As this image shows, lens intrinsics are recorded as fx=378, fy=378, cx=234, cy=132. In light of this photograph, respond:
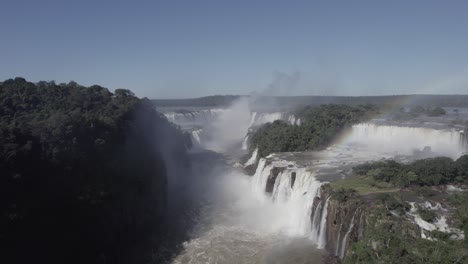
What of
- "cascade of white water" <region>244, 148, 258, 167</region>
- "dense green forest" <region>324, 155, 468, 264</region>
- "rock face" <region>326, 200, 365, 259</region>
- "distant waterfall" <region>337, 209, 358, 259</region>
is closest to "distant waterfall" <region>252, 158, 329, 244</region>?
"rock face" <region>326, 200, 365, 259</region>

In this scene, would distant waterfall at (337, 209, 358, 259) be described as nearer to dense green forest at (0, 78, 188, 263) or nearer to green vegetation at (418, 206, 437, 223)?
green vegetation at (418, 206, 437, 223)

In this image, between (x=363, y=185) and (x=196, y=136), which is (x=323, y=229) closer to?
(x=363, y=185)

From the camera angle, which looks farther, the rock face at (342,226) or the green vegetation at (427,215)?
the rock face at (342,226)

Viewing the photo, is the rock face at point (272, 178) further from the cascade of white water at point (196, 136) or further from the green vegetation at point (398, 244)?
the cascade of white water at point (196, 136)

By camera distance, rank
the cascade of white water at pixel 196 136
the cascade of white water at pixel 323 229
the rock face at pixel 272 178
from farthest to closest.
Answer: the cascade of white water at pixel 196 136 → the rock face at pixel 272 178 → the cascade of white water at pixel 323 229

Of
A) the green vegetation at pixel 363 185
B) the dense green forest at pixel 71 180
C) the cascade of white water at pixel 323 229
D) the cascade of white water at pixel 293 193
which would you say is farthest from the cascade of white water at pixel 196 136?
the cascade of white water at pixel 323 229

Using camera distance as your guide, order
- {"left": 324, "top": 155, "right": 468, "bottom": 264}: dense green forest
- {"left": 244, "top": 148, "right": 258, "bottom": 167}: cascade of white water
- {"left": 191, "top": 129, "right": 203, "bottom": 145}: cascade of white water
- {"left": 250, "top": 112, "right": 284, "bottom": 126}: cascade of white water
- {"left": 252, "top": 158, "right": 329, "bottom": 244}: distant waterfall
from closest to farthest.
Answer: {"left": 324, "top": 155, "right": 468, "bottom": 264}: dense green forest → {"left": 252, "top": 158, "right": 329, "bottom": 244}: distant waterfall → {"left": 244, "top": 148, "right": 258, "bottom": 167}: cascade of white water → {"left": 191, "top": 129, "right": 203, "bottom": 145}: cascade of white water → {"left": 250, "top": 112, "right": 284, "bottom": 126}: cascade of white water
